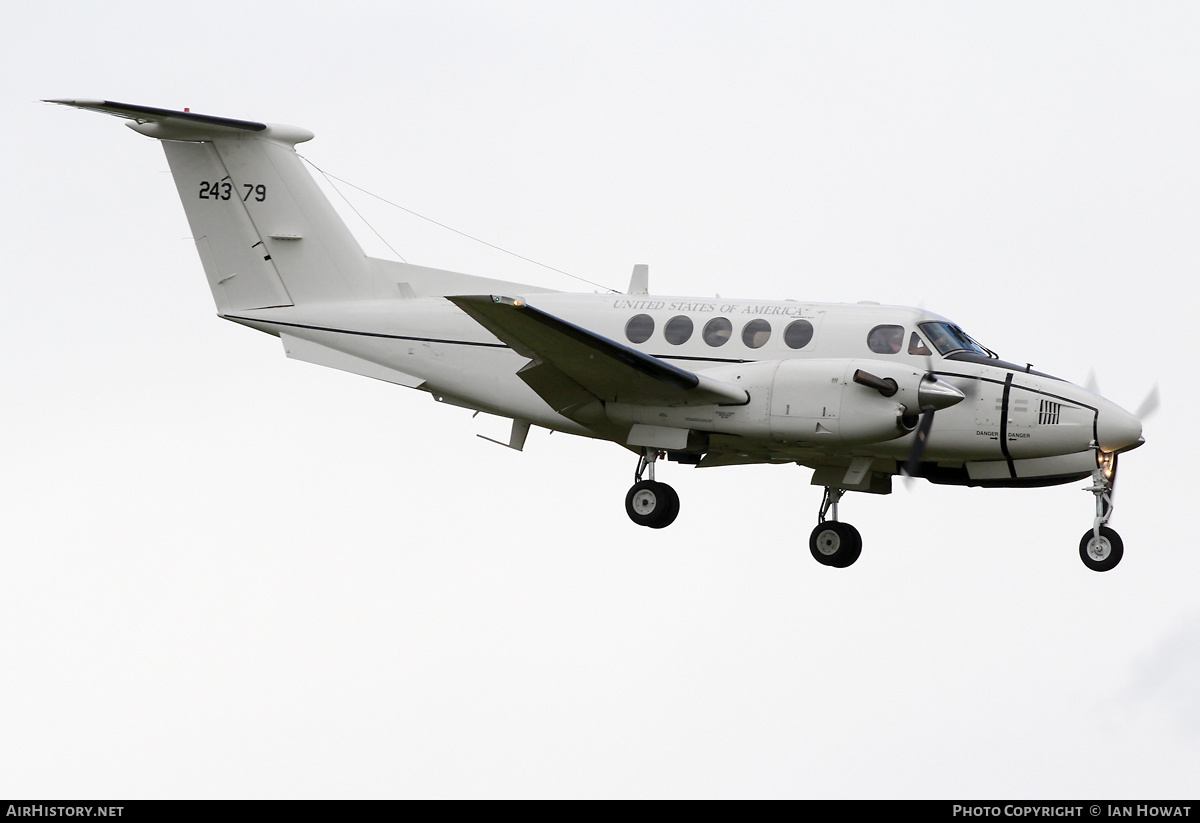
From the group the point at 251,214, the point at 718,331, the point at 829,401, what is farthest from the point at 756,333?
the point at 251,214

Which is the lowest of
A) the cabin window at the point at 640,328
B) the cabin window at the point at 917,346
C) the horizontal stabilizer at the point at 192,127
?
the cabin window at the point at 640,328

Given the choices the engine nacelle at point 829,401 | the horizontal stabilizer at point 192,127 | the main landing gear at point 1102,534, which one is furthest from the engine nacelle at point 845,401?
the horizontal stabilizer at point 192,127

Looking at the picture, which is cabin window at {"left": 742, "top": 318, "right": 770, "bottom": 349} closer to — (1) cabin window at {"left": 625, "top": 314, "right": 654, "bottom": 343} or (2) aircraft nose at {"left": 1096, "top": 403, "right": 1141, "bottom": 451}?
(1) cabin window at {"left": 625, "top": 314, "right": 654, "bottom": 343}

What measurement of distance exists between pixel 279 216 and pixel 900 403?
369 inches

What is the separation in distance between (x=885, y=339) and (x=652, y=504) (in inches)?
139

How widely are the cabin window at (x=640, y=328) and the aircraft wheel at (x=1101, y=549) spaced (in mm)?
5873

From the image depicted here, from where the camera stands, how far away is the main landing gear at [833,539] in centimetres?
2306

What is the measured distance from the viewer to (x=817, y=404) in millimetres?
19969

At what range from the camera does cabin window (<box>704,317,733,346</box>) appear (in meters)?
21.3

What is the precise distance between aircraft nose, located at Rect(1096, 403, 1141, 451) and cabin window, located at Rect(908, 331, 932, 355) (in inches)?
86.5

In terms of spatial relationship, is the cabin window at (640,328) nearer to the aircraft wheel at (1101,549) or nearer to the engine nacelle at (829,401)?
the engine nacelle at (829,401)

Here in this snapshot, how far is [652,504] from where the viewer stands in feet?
70.5

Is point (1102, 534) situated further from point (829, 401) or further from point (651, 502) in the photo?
point (651, 502)

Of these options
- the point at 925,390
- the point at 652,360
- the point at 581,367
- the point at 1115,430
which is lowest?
the point at 581,367
